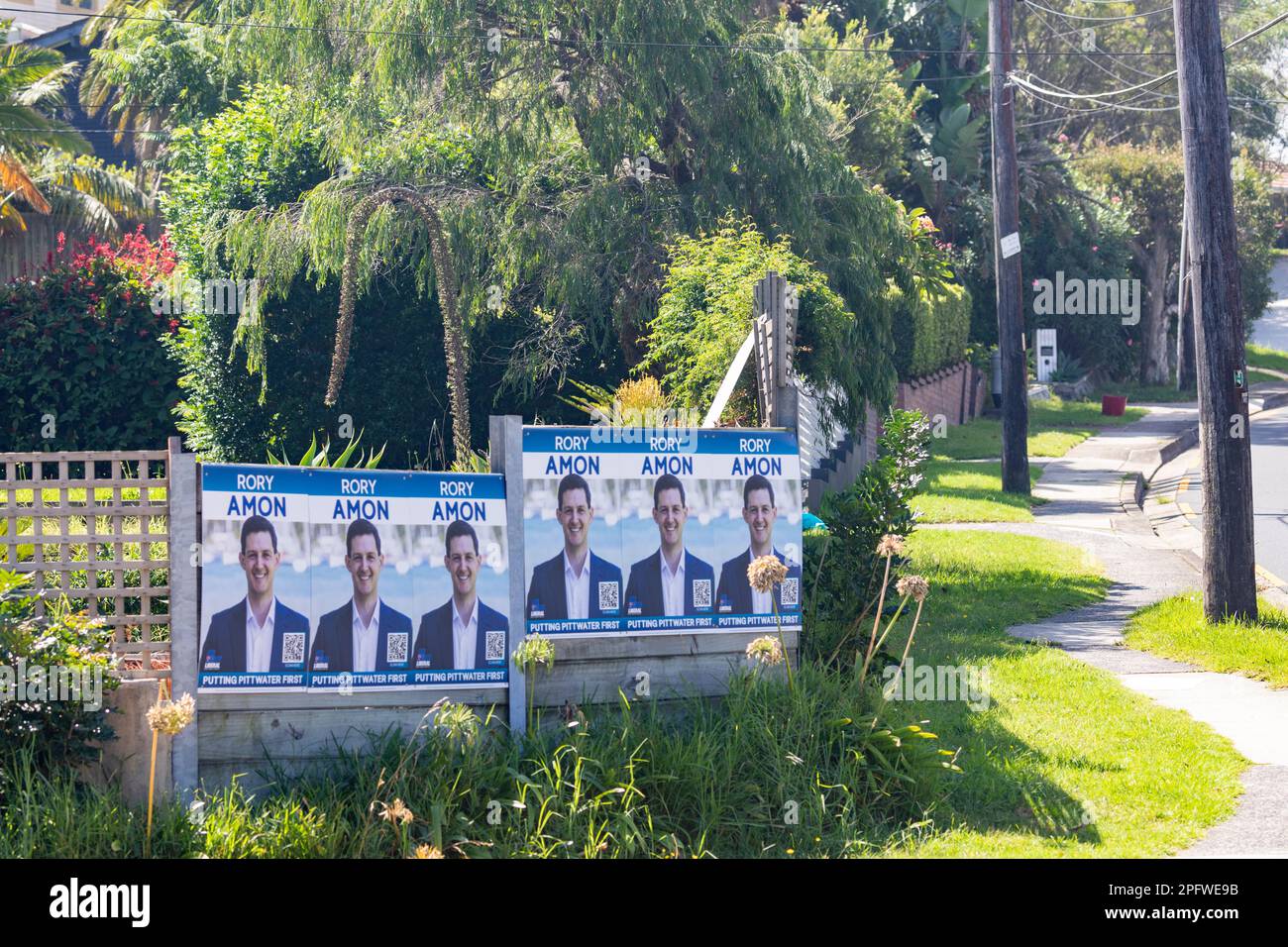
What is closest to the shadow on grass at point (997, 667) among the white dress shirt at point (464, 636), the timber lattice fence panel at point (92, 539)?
the white dress shirt at point (464, 636)

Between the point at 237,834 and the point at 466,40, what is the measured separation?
9762 mm

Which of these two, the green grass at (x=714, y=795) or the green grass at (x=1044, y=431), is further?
the green grass at (x=1044, y=431)

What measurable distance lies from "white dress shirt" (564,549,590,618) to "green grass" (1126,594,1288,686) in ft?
17.0

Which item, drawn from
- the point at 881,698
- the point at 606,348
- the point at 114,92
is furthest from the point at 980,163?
the point at 881,698

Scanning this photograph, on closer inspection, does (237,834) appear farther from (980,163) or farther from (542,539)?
(980,163)

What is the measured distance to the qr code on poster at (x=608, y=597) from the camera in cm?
707

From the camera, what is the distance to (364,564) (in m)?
6.51

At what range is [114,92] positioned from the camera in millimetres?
33312

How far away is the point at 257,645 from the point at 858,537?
3.70 meters

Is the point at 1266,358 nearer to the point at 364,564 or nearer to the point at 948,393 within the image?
the point at 948,393

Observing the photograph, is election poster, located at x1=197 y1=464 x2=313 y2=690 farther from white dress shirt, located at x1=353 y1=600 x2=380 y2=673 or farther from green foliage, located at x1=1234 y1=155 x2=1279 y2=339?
green foliage, located at x1=1234 y1=155 x2=1279 y2=339

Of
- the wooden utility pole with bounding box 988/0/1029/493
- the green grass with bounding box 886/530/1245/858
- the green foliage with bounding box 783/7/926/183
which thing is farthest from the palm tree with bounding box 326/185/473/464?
the green foliage with bounding box 783/7/926/183

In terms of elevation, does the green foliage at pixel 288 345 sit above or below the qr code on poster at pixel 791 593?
above

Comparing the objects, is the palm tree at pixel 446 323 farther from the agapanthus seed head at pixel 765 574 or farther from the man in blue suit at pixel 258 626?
the agapanthus seed head at pixel 765 574
